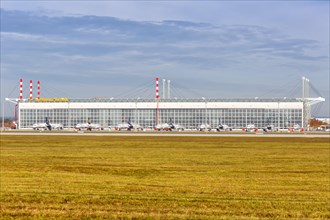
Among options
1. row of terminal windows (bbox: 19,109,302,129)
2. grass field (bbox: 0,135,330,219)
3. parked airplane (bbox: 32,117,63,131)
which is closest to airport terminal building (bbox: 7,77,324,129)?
row of terminal windows (bbox: 19,109,302,129)

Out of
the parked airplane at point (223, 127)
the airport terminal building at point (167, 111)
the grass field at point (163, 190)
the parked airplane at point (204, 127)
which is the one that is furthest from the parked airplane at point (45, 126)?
the grass field at point (163, 190)

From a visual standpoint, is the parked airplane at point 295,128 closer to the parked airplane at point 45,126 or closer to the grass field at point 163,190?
the parked airplane at point 45,126

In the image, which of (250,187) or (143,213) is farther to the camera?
(250,187)

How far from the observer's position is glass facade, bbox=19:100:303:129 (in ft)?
539

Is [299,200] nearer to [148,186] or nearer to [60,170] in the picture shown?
[148,186]

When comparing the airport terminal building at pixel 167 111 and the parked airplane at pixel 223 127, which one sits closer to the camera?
the parked airplane at pixel 223 127

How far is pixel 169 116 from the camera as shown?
170m

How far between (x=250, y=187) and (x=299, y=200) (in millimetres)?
3363

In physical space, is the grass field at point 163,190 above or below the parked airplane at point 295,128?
above

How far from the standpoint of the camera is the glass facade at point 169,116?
539 feet

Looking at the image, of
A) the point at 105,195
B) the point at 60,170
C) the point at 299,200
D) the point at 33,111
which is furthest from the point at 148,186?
the point at 33,111

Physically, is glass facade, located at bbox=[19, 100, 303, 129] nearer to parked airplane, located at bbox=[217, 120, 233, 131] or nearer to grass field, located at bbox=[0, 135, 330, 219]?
parked airplane, located at bbox=[217, 120, 233, 131]

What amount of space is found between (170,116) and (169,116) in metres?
0.33

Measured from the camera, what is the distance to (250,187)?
19.9 meters
